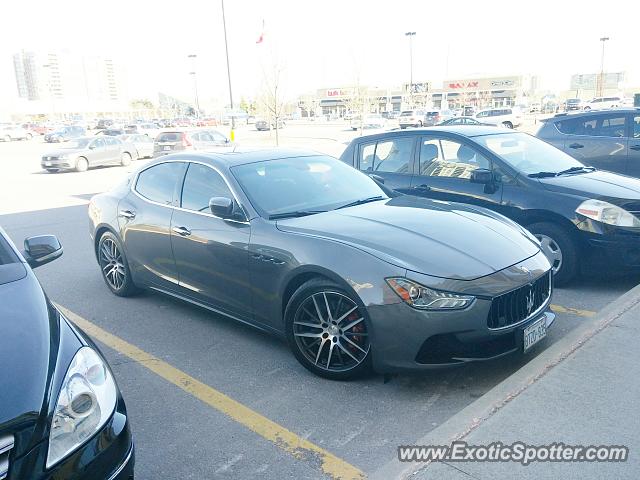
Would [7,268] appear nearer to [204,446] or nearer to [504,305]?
[204,446]

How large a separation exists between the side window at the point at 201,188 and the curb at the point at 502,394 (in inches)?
97.4

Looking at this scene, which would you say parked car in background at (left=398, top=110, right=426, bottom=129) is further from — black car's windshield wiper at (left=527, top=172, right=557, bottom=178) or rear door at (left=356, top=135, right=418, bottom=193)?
black car's windshield wiper at (left=527, top=172, right=557, bottom=178)

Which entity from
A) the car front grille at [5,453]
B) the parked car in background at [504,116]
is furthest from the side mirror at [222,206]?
the parked car in background at [504,116]

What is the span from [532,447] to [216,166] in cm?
322

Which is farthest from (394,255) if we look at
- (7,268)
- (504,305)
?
(7,268)

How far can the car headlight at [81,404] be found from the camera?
2.15 metres

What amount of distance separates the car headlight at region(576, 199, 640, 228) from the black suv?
4120 mm

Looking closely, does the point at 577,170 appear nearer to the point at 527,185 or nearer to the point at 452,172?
the point at 527,185

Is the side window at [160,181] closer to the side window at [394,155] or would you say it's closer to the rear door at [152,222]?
the rear door at [152,222]

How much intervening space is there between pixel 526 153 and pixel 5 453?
5.83 m

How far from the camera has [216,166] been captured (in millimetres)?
4844

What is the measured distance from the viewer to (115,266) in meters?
6.06

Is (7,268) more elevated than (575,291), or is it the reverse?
(7,268)

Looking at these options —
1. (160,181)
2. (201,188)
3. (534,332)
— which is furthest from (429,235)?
(160,181)
